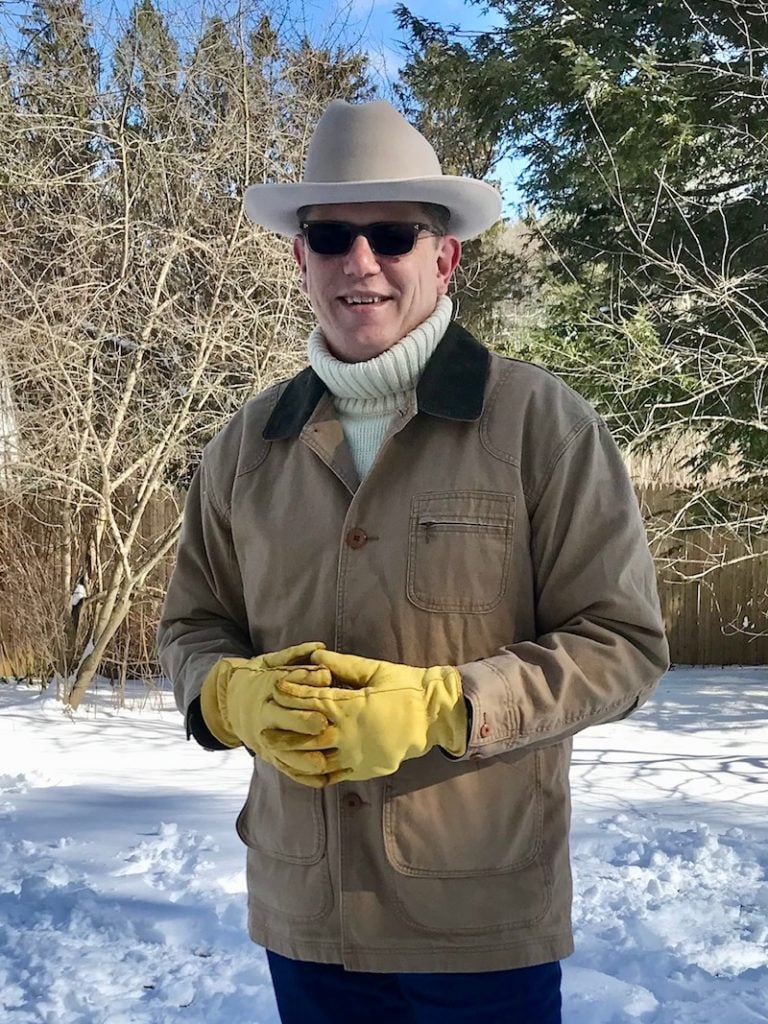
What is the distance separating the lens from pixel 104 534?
7.43 meters

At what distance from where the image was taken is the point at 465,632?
1396mm

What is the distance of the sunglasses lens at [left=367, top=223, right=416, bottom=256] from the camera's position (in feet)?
4.84

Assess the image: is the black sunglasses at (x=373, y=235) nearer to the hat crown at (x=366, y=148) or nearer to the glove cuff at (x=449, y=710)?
the hat crown at (x=366, y=148)

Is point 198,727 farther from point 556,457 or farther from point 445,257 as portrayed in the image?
point 445,257

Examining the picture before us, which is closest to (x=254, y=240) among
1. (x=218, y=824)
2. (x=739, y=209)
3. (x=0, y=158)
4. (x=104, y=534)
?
(x=0, y=158)

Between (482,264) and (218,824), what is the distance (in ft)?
27.9

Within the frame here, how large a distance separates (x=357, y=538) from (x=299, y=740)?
1.12 ft

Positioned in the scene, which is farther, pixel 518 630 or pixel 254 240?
pixel 254 240

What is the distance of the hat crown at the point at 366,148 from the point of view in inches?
57.9

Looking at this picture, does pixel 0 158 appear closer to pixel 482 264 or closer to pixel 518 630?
pixel 482 264

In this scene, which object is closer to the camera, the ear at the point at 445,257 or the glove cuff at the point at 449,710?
the glove cuff at the point at 449,710

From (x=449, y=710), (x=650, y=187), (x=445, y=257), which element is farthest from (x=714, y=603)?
(x=449, y=710)

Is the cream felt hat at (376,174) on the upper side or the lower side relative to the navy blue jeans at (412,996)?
upper

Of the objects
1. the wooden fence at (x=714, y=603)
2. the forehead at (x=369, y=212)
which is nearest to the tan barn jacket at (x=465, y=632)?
the forehead at (x=369, y=212)
